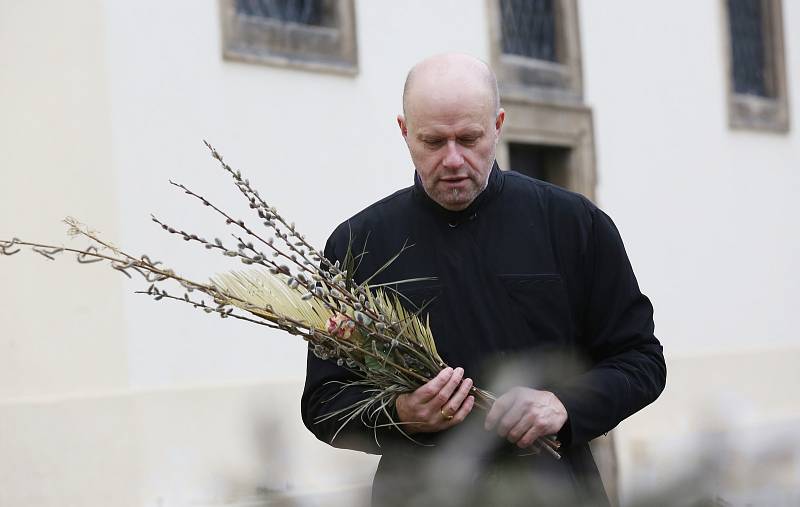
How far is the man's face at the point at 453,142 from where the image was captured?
99.1 inches

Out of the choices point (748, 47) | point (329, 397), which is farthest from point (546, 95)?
point (329, 397)

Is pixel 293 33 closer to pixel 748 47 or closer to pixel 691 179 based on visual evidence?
pixel 691 179

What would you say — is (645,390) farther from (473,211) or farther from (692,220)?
(692,220)

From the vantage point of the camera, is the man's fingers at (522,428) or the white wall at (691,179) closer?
the man's fingers at (522,428)

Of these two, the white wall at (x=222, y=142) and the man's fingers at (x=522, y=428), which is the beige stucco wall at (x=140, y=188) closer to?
the white wall at (x=222, y=142)

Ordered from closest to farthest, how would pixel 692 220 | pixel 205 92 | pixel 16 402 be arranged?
1. pixel 16 402
2. pixel 205 92
3. pixel 692 220

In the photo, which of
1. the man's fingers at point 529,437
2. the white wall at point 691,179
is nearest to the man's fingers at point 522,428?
the man's fingers at point 529,437

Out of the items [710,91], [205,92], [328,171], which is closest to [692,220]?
[710,91]

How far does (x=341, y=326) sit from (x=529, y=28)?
8.58 metres

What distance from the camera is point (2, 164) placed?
721 centimetres

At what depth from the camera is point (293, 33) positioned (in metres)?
8.16

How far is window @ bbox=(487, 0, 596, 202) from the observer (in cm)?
1015

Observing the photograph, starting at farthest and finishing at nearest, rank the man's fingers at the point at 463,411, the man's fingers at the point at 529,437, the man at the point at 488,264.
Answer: the man at the point at 488,264, the man's fingers at the point at 463,411, the man's fingers at the point at 529,437

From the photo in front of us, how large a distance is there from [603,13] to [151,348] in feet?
16.7
